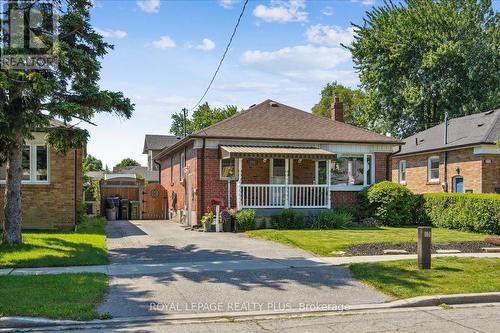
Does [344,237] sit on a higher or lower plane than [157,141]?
lower

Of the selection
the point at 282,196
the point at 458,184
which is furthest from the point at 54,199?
the point at 458,184

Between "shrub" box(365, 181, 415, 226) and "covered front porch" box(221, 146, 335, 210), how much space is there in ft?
6.52

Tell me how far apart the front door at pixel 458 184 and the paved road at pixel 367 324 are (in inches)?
774

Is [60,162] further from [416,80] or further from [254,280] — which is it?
[416,80]

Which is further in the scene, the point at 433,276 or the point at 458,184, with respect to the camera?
the point at 458,184

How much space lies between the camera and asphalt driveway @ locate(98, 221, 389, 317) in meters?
8.16

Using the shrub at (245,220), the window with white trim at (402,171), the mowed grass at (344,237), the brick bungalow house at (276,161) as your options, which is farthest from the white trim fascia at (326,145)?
the window with white trim at (402,171)

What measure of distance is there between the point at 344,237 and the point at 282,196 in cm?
501

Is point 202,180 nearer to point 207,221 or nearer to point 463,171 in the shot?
point 207,221

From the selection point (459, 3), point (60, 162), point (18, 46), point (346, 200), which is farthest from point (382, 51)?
point (18, 46)

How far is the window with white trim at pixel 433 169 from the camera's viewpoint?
96.1 feet

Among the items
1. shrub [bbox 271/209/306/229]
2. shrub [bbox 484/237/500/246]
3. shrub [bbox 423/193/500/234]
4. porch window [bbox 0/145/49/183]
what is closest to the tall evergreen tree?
porch window [bbox 0/145/49/183]

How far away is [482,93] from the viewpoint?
125 ft

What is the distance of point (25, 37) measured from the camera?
12000mm
